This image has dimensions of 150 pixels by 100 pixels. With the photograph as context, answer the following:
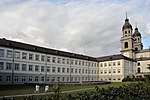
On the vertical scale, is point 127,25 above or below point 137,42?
above

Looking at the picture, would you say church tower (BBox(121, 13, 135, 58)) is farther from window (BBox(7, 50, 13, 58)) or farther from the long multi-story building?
window (BBox(7, 50, 13, 58))

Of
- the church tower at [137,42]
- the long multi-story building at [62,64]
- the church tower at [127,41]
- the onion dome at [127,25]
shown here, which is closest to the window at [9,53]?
the long multi-story building at [62,64]

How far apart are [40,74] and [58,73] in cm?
750

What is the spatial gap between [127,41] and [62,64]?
34971mm

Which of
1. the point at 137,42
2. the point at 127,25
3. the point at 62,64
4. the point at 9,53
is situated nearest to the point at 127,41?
the point at 127,25

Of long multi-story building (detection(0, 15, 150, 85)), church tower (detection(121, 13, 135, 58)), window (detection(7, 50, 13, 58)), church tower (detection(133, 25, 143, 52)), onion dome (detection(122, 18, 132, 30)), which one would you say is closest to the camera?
window (detection(7, 50, 13, 58))

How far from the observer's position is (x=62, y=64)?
189 feet

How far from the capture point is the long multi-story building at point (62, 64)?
42500mm

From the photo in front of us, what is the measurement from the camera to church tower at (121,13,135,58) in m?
78.3

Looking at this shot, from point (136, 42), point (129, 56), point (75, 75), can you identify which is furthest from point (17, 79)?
point (136, 42)

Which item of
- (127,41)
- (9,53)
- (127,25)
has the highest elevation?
(127,25)

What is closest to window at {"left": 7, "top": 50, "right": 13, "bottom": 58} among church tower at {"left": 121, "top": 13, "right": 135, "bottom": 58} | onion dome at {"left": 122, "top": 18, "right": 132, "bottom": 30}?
church tower at {"left": 121, "top": 13, "right": 135, "bottom": 58}

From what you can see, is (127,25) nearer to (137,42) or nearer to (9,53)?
(137,42)

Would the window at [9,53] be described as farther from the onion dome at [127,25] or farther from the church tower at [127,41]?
the onion dome at [127,25]
